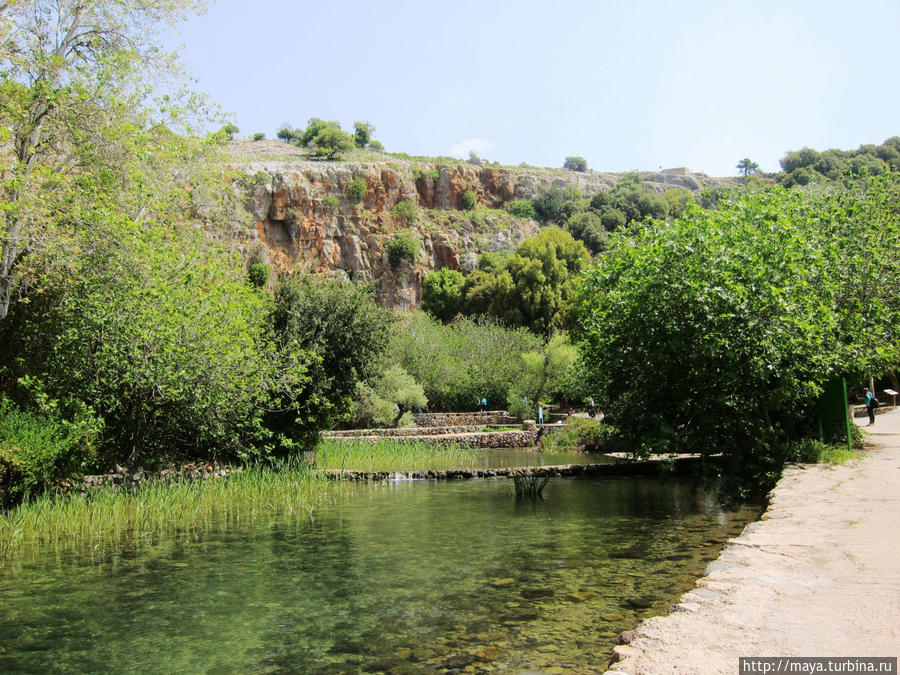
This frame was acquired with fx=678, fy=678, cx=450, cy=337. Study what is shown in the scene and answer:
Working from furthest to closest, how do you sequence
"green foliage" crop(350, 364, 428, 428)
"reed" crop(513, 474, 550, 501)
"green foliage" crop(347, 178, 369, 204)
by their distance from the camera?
"green foliage" crop(347, 178, 369, 204) → "green foliage" crop(350, 364, 428, 428) → "reed" crop(513, 474, 550, 501)

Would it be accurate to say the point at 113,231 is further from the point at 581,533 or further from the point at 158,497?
the point at 581,533

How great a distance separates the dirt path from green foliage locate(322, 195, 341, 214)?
6270 centimetres

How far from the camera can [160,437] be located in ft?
47.8

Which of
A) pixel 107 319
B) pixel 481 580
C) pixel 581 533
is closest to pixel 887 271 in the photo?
pixel 581 533

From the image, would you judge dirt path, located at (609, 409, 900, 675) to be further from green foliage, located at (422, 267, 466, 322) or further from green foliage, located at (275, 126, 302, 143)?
green foliage, located at (275, 126, 302, 143)

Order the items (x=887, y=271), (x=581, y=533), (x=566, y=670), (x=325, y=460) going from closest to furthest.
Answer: (x=566, y=670)
(x=581, y=533)
(x=887, y=271)
(x=325, y=460)

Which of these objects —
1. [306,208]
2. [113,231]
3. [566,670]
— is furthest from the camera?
[306,208]

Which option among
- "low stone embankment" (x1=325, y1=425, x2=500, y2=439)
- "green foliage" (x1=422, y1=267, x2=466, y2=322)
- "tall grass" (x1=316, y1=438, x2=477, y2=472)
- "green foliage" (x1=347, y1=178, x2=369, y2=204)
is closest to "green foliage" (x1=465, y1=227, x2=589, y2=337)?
"green foliage" (x1=422, y1=267, x2=466, y2=322)

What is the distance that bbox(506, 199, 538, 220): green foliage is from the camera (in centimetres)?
8174

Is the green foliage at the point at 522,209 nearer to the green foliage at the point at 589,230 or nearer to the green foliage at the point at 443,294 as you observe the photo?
the green foliage at the point at 589,230

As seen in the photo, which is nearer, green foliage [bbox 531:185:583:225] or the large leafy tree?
the large leafy tree

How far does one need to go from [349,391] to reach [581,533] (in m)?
9.52

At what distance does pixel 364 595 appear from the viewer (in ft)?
23.1

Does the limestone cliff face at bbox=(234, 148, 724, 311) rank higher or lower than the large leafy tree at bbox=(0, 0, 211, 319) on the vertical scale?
higher
